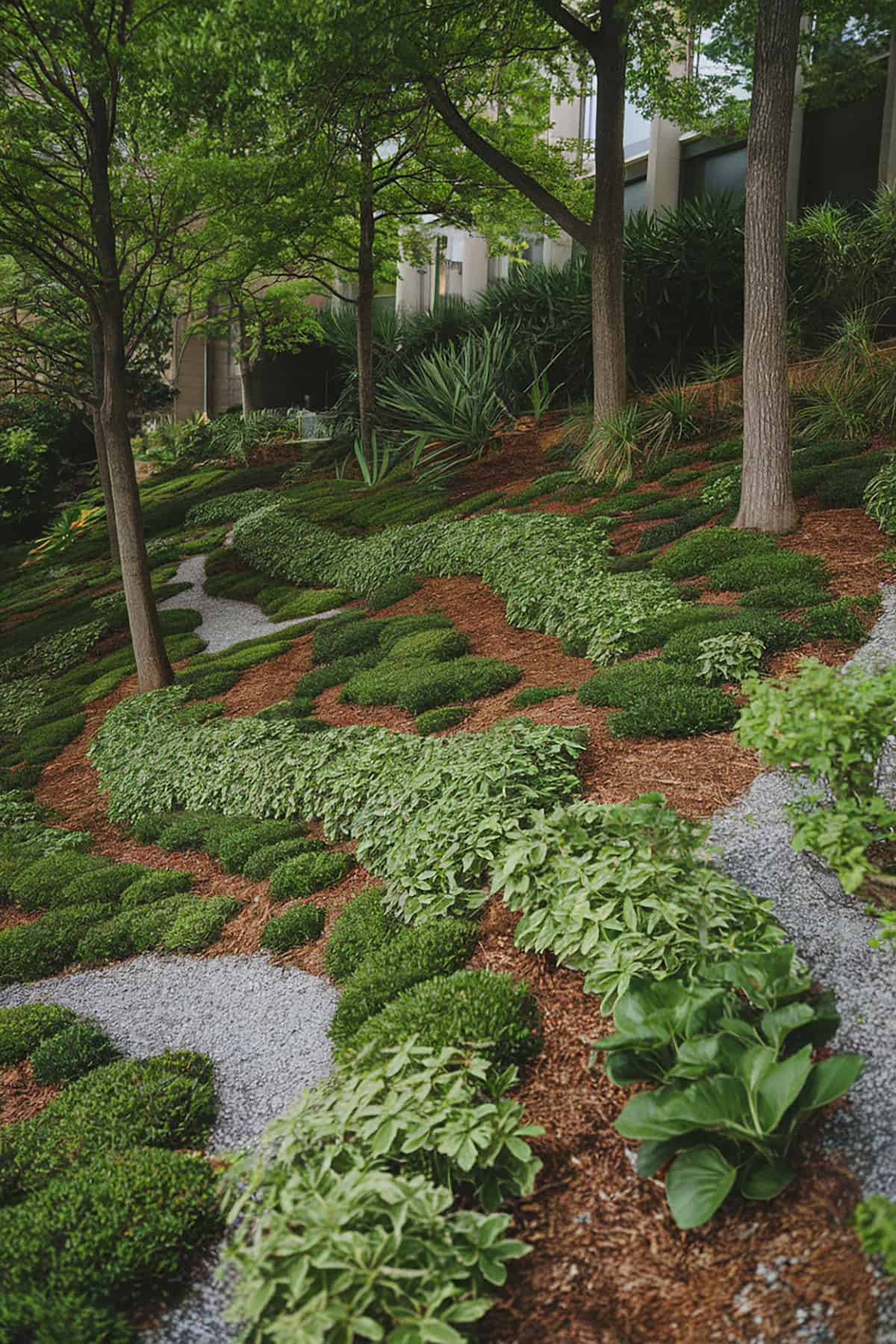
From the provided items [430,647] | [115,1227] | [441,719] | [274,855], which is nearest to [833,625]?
[441,719]

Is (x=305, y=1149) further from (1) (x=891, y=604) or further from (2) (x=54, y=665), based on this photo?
(2) (x=54, y=665)

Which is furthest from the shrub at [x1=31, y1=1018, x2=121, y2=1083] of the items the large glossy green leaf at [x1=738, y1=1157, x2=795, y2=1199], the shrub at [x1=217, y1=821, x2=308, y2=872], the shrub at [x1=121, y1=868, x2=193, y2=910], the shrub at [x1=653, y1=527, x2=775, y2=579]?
the shrub at [x1=653, y1=527, x2=775, y2=579]

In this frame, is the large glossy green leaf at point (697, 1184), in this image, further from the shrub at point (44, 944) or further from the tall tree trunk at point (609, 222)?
the tall tree trunk at point (609, 222)

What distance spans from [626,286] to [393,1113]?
1343 centimetres

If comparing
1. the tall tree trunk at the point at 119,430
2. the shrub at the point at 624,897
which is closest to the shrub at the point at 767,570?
the shrub at the point at 624,897

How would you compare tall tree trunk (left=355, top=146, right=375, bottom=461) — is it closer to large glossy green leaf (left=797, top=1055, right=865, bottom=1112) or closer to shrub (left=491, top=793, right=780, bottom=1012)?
shrub (left=491, top=793, right=780, bottom=1012)

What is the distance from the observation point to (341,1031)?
142 inches

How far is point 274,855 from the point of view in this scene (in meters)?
5.39

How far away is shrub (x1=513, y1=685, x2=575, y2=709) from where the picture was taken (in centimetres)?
598

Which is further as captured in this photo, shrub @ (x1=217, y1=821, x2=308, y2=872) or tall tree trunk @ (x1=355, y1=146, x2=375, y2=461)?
tall tree trunk @ (x1=355, y1=146, x2=375, y2=461)

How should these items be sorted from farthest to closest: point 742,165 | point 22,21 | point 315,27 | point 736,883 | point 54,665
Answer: point 742,165
point 54,665
point 22,21
point 315,27
point 736,883

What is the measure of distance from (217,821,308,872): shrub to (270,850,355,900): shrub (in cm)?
49

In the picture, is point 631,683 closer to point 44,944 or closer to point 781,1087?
point 781,1087

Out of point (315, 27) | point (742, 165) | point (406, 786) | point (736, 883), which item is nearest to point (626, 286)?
point (742, 165)
